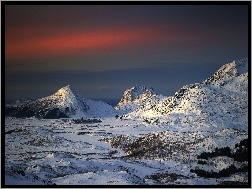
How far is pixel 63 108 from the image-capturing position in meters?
179

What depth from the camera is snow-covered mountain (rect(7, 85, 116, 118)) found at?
576ft

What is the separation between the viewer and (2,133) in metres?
29.1

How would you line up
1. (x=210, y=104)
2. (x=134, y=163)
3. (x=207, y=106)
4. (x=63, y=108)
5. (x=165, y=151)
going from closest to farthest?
(x=134, y=163)
(x=165, y=151)
(x=207, y=106)
(x=210, y=104)
(x=63, y=108)

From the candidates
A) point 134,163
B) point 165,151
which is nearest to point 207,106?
point 165,151

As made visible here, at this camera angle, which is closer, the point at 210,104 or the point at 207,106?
the point at 207,106

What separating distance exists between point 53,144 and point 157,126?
1155 inches

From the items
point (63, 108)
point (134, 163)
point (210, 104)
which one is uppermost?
point (210, 104)

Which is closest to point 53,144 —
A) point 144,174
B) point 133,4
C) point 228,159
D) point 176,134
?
point 176,134

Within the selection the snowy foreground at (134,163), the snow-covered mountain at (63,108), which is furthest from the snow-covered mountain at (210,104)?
the snow-covered mountain at (63,108)

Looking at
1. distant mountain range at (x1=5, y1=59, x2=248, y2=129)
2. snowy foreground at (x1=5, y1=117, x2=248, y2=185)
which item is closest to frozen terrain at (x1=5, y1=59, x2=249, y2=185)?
snowy foreground at (x1=5, y1=117, x2=248, y2=185)

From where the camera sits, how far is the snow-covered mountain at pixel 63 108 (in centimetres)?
17550

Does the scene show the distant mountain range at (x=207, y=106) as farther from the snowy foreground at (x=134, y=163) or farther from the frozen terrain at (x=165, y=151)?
the snowy foreground at (x=134, y=163)

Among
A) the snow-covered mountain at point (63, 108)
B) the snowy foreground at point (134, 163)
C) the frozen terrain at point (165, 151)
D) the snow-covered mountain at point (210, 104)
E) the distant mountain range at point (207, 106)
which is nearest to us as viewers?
the snowy foreground at point (134, 163)

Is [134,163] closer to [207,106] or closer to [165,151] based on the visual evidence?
[165,151]
